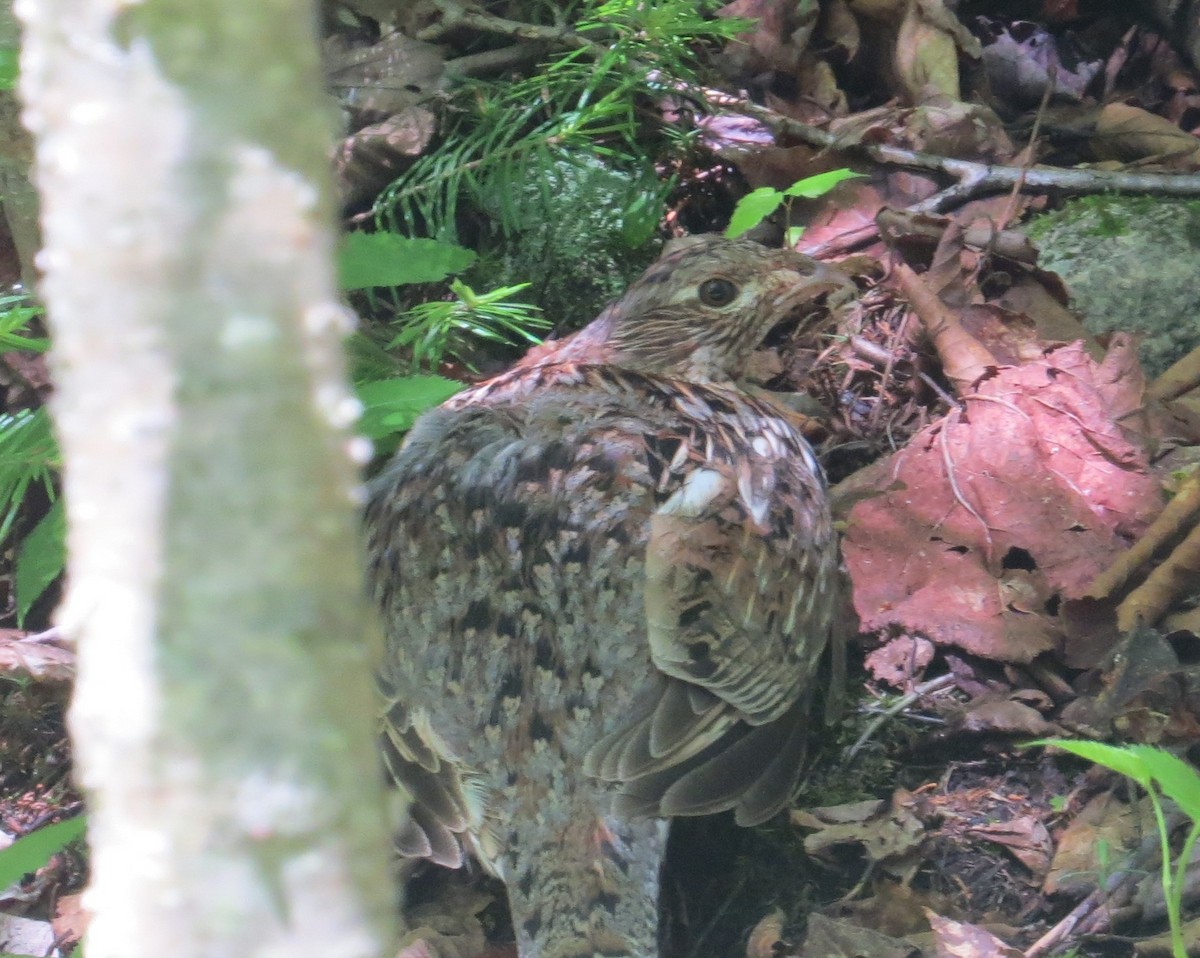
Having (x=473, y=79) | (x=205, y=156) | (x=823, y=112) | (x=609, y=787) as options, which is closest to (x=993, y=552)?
(x=609, y=787)

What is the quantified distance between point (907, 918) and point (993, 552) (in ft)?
4.01

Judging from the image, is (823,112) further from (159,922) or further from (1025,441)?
(159,922)

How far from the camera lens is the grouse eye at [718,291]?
3.88 metres

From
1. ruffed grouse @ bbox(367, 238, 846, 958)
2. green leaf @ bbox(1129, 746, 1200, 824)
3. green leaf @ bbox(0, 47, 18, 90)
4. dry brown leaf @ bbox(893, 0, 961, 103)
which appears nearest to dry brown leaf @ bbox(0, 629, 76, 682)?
ruffed grouse @ bbox(367, 238, 846, 958)

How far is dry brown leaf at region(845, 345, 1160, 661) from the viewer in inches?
134

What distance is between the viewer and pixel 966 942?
2604mm

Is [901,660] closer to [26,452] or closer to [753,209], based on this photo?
[753,209]

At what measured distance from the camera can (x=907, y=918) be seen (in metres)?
2.77

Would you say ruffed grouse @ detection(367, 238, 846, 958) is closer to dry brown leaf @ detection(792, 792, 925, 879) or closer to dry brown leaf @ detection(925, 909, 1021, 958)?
dry brown leaf @ detection(792, 792, 925, 879)

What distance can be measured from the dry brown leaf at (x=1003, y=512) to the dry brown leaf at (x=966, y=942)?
89 centimetres

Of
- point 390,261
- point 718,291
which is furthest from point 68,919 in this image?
point 718,291

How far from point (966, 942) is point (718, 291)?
2166mm

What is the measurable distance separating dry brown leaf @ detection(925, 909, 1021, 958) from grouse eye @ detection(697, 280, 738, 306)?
208cm

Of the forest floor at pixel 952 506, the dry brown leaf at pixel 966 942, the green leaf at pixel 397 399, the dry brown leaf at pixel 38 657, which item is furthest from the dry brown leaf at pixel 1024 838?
the dry brown leaf at pixel 38 657
